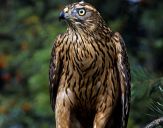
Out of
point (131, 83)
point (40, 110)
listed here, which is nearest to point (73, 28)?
point (131, 83)

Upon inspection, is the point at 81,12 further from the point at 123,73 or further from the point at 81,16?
the point at 123,73

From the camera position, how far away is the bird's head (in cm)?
754

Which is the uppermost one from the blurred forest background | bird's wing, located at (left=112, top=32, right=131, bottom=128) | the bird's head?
the bird's head

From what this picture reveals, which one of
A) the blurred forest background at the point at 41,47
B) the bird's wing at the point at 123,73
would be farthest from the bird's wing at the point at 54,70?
the blurred forest background at the point at 41,47

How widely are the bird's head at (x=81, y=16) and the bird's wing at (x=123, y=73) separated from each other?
0.23 metres

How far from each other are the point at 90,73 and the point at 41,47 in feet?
18.8

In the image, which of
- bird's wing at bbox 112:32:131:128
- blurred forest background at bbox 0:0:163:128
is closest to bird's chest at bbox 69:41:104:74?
bird's wing at bbox 112:32:131:128

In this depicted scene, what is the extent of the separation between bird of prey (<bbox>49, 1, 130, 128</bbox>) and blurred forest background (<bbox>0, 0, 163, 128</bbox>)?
2.61 metres

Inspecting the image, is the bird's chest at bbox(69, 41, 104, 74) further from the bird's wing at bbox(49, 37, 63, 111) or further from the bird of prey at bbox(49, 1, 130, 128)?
the bird's wing at bbox(49, 37, 63, 111)

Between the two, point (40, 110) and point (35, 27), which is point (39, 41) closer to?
point (35, 27)

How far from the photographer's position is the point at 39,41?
1373cm

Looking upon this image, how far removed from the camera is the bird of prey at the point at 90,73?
306 inches

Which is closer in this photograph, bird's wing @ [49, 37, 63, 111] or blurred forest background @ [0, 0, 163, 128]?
bird's wing @ [49, 37, 63, 111]

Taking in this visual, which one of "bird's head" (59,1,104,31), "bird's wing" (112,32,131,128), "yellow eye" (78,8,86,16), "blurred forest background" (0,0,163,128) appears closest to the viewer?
"bird's head" (59,1,104,31)
